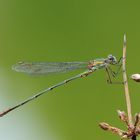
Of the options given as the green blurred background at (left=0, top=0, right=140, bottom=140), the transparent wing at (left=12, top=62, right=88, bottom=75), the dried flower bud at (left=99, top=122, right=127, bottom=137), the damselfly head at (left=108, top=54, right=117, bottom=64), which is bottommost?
the green blurred background at (left=0, top=0, right=140, bottom=140)

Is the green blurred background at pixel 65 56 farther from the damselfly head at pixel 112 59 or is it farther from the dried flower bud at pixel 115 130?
the dried flower bud at pixel 115 130

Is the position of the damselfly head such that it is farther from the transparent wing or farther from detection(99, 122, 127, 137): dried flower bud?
detection(99, 122, 127, 137): dried flower bud

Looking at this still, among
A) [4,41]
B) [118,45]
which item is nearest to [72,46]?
[118,45]

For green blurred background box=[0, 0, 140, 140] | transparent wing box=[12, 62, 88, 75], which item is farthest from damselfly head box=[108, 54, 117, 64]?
green blurred background box=[0, 0, 140, 140]

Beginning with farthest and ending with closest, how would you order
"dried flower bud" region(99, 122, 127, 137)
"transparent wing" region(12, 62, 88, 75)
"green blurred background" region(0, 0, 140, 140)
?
"green blurred background" region(0, 0, 140, 140) < "transparent wing" region(12, 62, 88, 75) < "dried flower bud" region(99, 122, 127, 137)

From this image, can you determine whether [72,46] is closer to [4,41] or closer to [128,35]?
[128,35]

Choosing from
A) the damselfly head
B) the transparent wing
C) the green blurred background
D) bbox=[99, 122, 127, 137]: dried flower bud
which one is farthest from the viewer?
the green blurred background
